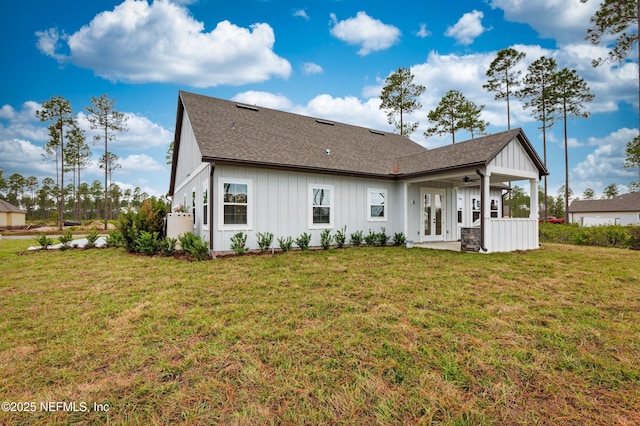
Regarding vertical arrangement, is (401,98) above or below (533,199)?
above

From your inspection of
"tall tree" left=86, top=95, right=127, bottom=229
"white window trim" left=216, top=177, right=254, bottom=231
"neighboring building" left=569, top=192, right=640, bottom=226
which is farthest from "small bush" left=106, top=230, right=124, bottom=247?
"neighboring building" left=569, top=192, right=640, bottom=226

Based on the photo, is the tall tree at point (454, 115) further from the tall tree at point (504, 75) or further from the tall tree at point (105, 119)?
the tall tree at point (105, 119)

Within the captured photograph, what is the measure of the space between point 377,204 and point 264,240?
4.87 meters

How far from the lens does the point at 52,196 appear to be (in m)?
46.6

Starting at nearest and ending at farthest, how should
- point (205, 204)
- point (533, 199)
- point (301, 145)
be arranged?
point (205, 204)
point (533, 199)
point (301, 145)

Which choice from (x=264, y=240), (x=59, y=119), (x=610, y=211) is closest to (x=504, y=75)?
(x=264, y=240)

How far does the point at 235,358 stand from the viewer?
2.61 metres

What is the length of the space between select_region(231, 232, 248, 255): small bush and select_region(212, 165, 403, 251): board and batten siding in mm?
181

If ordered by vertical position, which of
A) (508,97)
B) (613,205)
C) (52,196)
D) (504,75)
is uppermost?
(504,75)

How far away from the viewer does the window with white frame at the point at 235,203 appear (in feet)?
28.5

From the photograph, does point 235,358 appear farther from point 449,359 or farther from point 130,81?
point 130,81

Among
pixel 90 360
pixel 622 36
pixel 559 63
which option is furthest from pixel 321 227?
pixel 559 63

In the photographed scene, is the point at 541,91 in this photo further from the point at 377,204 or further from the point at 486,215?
the point at 377,204

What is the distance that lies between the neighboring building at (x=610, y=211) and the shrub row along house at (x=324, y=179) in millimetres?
32308
